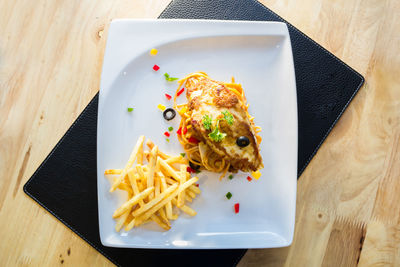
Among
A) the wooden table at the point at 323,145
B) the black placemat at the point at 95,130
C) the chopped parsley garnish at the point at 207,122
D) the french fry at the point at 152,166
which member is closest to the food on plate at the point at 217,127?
the chopped parsley garnish at the point at 207,122

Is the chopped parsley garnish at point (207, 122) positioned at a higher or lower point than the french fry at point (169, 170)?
higher

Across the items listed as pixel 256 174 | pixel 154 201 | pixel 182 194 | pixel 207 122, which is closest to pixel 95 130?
pixel 154 201

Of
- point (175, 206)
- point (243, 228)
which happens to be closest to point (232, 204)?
point (243, 228)

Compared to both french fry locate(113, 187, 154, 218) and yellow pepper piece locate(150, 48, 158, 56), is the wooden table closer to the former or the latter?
yellow pepper piece locate(150, 48, 158, 56)

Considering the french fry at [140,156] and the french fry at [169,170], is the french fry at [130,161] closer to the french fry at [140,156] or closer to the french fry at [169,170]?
the french fry at [140,156]

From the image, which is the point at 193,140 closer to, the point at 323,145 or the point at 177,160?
the point at 177,160

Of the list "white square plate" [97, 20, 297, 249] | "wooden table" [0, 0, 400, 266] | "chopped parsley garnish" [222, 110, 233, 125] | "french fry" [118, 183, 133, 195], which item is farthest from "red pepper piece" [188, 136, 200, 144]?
"wooden table" [0, 0, 400, 266]
